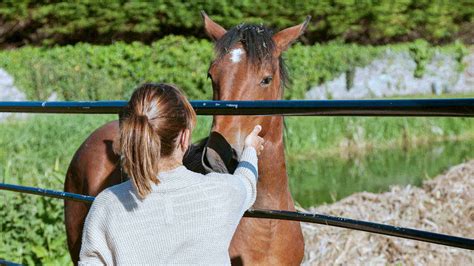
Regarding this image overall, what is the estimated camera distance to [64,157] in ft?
34.0

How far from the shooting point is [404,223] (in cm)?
691

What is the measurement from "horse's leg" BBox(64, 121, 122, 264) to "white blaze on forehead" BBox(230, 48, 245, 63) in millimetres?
1138

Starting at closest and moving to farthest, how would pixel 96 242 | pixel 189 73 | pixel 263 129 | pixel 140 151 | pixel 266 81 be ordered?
pixel 140 151 < pixel 96 242 < pixel 263 129 < pixel 266 81 < pixel 189 73

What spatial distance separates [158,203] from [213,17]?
1987cm

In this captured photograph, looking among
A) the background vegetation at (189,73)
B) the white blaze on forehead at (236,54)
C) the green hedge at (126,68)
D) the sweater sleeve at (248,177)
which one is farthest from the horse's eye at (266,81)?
the green hedge at (126,68)

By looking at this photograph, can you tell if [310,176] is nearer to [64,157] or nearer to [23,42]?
[64,157]

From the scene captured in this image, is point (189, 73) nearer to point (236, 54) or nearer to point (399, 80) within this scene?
point (399, 80)

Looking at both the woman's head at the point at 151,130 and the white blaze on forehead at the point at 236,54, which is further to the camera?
the white blaze on forehead at the point at 236,54

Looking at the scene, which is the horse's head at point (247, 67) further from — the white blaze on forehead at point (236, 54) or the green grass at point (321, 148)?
the green grass at point (321, 148)

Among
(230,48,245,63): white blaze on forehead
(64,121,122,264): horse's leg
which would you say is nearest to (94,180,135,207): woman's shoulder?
(230,48,245,63): white blaze on forehead

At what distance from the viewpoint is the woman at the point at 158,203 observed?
6.48 feet

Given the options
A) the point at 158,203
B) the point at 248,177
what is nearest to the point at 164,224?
the point at 158,203

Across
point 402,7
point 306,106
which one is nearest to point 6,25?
point 402,7

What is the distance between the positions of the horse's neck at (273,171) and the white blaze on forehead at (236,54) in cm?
34
